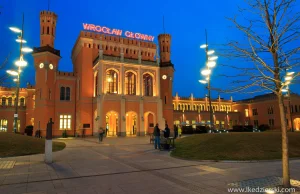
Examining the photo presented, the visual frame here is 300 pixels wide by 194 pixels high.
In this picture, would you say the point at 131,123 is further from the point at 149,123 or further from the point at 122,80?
the point at 122,80

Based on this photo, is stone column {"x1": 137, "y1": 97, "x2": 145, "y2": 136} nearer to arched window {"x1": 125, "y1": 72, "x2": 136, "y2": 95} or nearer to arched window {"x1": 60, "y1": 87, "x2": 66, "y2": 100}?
→ arched window {"x1": 125, "y1": 72, "x2": 136, "y2": 95}

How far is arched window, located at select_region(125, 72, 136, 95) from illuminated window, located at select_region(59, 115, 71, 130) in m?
11.6

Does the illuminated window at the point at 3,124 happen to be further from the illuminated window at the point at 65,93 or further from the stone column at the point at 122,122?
the stone column at the point at 122,122

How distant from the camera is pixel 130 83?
43.5 m

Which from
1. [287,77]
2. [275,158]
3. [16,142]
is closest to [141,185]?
[287,77]

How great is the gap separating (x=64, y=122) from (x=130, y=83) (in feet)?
45.7

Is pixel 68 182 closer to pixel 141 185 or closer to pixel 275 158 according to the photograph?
pixel 141 185

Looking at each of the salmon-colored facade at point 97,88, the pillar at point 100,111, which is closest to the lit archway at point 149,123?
the salmon-colored facade at point 97,88

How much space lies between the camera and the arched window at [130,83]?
140 feet

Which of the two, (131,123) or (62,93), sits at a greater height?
(62,93)

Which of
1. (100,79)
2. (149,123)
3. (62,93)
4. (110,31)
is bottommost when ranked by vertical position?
(149,123)

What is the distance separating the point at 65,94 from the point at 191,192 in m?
39.4

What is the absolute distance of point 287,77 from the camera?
→ 699 cm

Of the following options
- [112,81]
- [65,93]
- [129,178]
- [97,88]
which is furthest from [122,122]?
[129,178]
